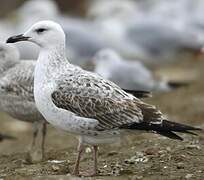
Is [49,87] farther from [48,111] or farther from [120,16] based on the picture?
[120,16]

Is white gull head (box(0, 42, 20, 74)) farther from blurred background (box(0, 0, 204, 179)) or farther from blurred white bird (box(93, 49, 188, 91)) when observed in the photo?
blurred white bird (box(93, 49, 188, 91))

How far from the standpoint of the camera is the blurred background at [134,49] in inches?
384

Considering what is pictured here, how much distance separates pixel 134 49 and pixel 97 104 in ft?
34.4

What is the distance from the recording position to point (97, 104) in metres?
5.86

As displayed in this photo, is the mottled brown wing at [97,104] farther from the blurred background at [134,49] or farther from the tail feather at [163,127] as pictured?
the blurred background at [134,49]

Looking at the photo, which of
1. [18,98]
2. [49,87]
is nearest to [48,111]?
[49,87]

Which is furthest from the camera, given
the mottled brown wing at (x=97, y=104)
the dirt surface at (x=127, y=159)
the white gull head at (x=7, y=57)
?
the white gull head at (x=7, y=57)

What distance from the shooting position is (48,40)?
20.4 feet

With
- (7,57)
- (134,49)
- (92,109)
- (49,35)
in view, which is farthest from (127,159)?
(134,49)

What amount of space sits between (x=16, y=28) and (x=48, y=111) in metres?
11.7

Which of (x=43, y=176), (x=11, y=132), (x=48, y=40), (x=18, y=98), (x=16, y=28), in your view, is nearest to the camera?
(x=43, y=176)

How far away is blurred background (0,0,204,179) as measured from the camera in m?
9.77

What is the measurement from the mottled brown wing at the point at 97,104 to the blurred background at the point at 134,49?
0.52 metres

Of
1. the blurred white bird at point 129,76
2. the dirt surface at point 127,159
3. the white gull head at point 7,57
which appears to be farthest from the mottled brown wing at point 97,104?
the blurred white bird at point 129,76
